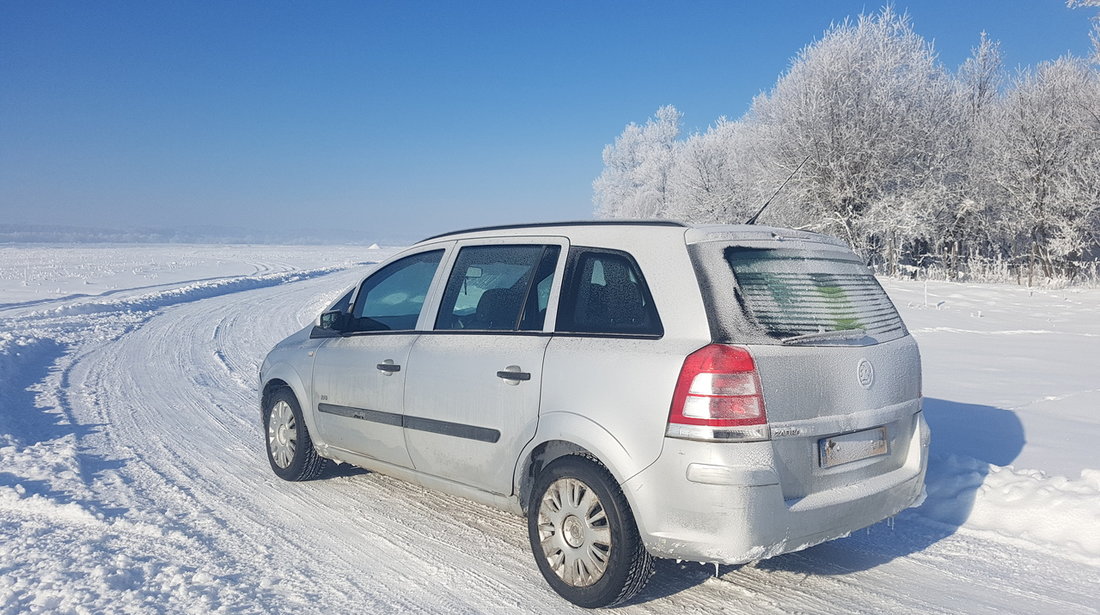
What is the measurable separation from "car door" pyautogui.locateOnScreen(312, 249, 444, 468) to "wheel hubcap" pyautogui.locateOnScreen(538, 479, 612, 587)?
1.21 m

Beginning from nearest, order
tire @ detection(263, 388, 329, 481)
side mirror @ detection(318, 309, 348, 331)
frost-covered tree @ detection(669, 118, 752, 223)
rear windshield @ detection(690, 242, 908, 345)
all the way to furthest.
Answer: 1. rear windshield @ detection(690, 242, 908, 345)
2. side mirror @ detection(318, 309, 348, 331)
3. tire @ detection(263, 388, 329, 481)
4. frost-covered tree @ detection(669, 118, 752, 223)

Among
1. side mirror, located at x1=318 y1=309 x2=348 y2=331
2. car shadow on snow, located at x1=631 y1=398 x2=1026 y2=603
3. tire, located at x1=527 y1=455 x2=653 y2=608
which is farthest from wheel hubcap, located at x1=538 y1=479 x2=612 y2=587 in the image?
side mirror, located at x1=318 y1=309 x2=348 y2=331

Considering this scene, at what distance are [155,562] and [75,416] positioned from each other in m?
4.31

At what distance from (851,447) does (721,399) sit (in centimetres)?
80

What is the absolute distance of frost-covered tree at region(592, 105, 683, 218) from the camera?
175 ft

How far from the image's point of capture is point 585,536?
3525 millimetres

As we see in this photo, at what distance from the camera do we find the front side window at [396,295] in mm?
4789

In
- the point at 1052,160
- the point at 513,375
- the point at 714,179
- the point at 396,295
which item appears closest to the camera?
the point at 513,375

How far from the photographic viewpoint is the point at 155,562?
13.1 feet

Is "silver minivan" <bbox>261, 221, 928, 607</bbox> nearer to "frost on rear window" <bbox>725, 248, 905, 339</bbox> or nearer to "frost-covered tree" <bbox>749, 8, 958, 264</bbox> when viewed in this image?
"frost on rear window" <bbox>725, 248, 905, 339</bbox>

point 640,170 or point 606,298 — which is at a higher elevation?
point 640,170

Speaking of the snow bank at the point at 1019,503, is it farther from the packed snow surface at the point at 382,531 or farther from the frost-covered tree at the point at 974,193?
the frost-covered tree at the point at 974,193

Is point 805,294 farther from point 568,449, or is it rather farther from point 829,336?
point 568,449

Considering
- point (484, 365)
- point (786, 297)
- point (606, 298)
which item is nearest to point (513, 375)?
point (484, 365)
